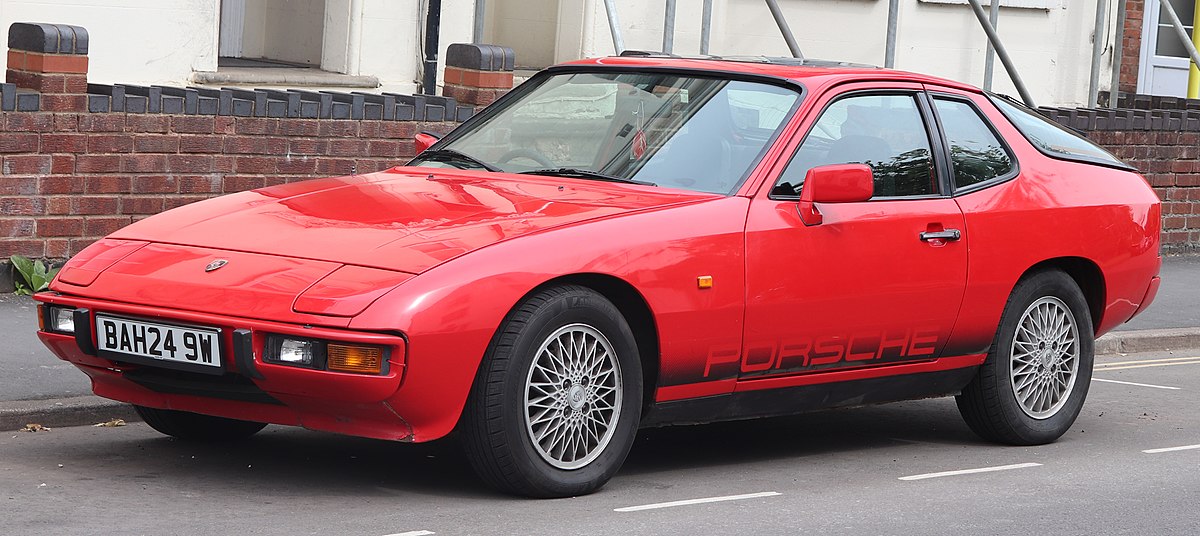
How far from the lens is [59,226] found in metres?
10.5

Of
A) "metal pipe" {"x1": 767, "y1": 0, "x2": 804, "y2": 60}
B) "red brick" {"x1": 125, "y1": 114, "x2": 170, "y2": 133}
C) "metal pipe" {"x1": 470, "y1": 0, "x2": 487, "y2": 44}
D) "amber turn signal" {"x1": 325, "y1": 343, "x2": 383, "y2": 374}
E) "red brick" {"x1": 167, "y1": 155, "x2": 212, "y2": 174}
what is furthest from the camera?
"metal pipe" {"x1": 767, "y1": 0, "x2": 804, "y2": 60}

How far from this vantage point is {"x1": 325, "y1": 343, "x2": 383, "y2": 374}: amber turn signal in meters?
5.63

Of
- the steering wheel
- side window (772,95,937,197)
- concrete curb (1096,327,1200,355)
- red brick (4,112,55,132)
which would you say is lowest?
concrete curb (1096,327,1200,355)

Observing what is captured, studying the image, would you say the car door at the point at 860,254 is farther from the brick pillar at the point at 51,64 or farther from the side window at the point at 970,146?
the brick pillar at the point at 51,64

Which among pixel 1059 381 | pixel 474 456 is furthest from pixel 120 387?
pixel 1059 381

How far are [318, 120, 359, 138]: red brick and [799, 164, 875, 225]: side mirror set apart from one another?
537 centimetres

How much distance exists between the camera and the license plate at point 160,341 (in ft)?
19.0

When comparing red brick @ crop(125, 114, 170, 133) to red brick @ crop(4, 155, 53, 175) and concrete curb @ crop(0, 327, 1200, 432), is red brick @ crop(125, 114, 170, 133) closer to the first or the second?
red brick @ crop(4, 155, 53, 175)

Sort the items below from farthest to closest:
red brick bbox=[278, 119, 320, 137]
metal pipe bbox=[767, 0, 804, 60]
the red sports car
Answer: metal pipe bbox=[767, 0, 804, 60] < red brick bbox=[278, 119, 320, 137] < the red sports car

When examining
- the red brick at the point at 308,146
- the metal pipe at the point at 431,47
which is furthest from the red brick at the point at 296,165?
the metal pipe at the point at 431,47

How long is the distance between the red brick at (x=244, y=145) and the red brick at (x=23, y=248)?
1256 millimetres

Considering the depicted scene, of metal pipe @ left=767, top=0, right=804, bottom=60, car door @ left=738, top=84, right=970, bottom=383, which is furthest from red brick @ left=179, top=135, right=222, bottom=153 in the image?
metal pipe @ left=767, top=0, right=804, bottom=60

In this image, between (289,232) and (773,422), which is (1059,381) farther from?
(289,232)

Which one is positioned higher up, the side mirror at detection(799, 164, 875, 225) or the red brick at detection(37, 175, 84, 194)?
the side mirror at detection(799, 164, 875, 225)
